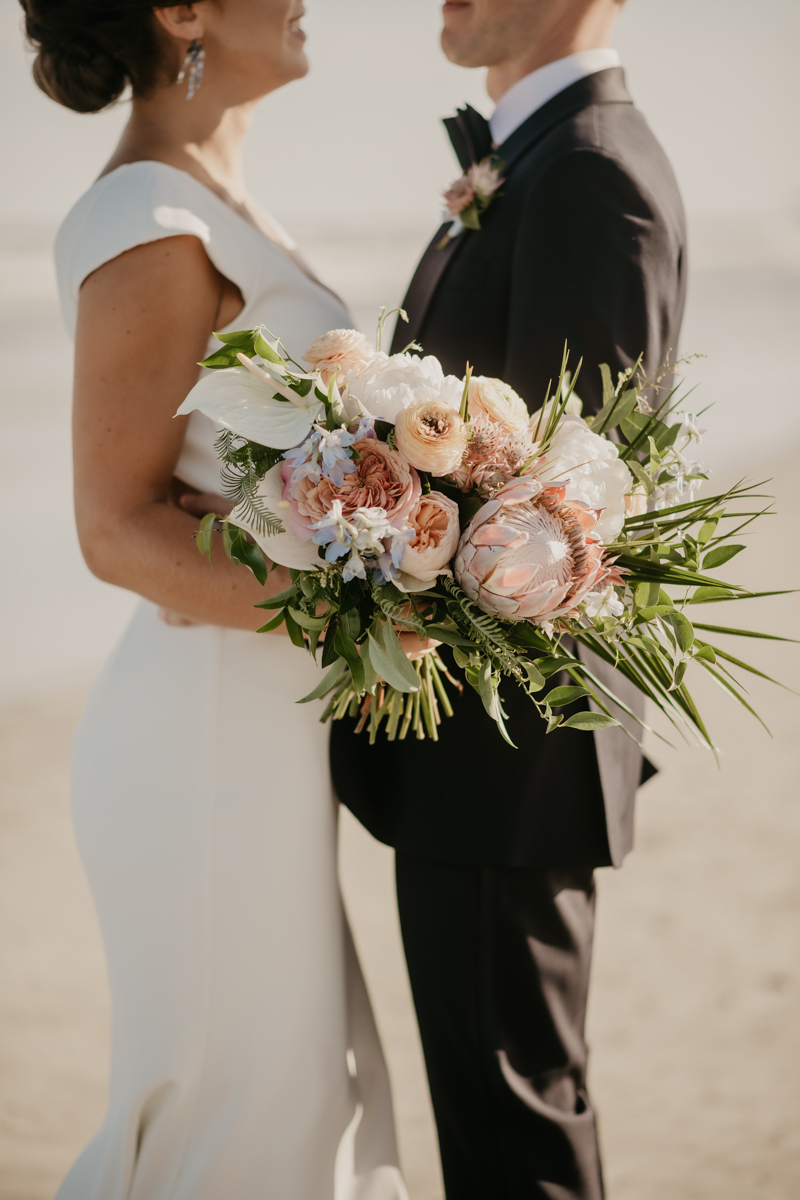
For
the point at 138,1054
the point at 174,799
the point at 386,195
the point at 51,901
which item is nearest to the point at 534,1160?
the point at 138,1054

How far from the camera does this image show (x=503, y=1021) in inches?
81.7

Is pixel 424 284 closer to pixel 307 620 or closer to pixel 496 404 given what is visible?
pixel 496 404

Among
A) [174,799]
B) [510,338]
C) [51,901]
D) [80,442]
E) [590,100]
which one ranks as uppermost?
[590,100]

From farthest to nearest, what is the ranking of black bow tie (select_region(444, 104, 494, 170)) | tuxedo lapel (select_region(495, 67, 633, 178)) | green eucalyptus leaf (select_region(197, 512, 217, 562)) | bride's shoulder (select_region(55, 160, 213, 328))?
black bow tie (select_region(444, 104, 494, 170)) → tuxedo lapel (select_region(495, 67, 633, 178)) → bride's shoulder (select_region(55, 160, 213, 328)) → green eucalyptus leaf (select_region(197, 512, 217, 562))

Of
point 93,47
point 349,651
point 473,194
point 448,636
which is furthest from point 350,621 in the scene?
point 93,47

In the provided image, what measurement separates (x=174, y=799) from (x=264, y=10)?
5.96 feet

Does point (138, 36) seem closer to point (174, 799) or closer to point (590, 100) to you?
point (590, 100)

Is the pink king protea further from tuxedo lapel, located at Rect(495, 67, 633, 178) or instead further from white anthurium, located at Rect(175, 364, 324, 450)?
tuxedo lapel, located at Rect(495, 67, 633, 178)

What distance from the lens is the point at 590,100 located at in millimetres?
2031

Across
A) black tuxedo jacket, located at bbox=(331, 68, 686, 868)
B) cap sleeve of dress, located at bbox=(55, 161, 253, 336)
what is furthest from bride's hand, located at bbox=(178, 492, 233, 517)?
black tuxedo jacket, located at bbox=(331, 68, 686, 868)

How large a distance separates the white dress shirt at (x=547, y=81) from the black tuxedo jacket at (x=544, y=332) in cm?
5

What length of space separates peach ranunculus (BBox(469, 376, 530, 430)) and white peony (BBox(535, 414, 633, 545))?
0.07 meters

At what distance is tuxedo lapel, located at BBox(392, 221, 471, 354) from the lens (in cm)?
213

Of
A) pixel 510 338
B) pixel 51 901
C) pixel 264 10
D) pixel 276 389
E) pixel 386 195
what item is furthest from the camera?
pixel 386 195
